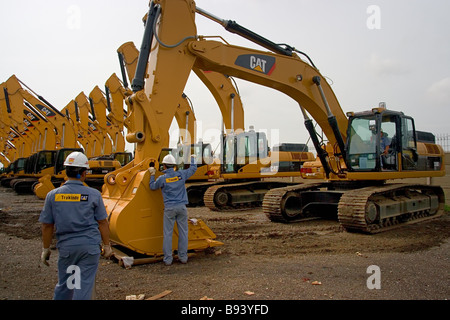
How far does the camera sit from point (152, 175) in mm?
5832

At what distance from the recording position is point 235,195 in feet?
41.3

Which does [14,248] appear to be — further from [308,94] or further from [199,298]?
[308,94]

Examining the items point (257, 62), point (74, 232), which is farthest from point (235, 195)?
point (74, 232)

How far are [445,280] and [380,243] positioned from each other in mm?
2295

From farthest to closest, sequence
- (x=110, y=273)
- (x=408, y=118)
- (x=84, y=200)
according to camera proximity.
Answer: (x=408, y=118) → (x=110, y=273) → (x=84, y=200)

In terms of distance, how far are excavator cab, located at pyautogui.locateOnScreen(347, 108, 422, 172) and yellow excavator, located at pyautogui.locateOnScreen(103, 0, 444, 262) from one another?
0.08 feet

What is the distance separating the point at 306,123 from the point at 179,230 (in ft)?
15.0

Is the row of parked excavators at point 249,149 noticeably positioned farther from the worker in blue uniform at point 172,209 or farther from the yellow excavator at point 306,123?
the worker in blue uniform at point 172,209

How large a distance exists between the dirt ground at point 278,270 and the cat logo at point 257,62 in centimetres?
358

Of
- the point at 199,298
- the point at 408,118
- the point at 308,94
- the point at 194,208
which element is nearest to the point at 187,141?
the point at 194,208

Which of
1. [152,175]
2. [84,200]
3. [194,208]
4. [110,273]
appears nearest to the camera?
[84,200]

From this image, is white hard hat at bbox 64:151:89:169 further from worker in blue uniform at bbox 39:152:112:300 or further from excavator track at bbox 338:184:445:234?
excavator track at bbox 338:184:445:234

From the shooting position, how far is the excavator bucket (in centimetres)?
548

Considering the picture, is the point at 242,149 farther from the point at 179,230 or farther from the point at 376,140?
the point at 179,230
